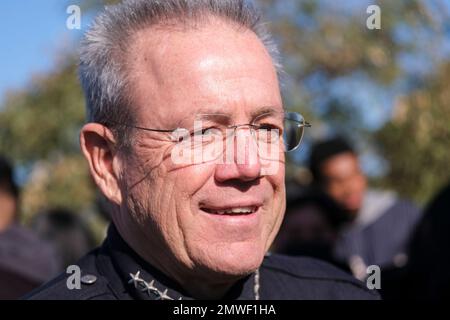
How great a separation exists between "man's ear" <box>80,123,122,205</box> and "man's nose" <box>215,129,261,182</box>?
1.26 feet

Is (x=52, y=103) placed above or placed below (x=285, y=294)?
above

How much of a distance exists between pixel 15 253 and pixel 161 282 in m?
2.38

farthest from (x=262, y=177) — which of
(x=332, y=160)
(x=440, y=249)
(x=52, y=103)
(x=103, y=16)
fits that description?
(x=52, y=103)

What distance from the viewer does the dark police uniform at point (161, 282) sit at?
2504 millimetres

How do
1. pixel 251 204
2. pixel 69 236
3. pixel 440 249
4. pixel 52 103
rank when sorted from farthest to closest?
pixel 52 103 → pixel 69 236 → pixel 440 249 → pixel 251 204

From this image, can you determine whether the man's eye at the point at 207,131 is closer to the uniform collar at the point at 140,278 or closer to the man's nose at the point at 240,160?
the man's nose at the point at 240,160

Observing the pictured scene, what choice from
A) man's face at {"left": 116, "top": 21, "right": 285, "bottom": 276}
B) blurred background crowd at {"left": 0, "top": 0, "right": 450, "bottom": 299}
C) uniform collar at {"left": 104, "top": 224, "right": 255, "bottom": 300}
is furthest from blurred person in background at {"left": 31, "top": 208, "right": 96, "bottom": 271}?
man's face at {"left": 116, "top": 21, "right": 285, "bottom": 276}

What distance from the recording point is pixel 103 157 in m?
2.64

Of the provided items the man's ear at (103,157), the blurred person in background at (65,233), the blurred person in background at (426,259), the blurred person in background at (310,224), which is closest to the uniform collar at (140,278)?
the man's ear at (103,157)

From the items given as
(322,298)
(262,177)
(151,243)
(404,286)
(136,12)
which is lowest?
(404,286)

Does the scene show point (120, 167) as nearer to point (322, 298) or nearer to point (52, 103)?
point (322, 298)

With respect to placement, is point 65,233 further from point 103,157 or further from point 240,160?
point 240,160

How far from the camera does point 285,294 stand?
109 inches
